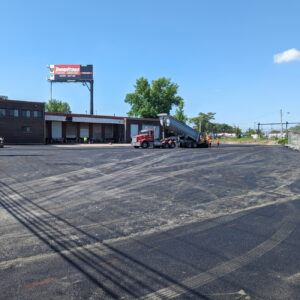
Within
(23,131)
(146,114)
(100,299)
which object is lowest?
(100,299)

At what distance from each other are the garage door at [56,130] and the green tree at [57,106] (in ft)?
128

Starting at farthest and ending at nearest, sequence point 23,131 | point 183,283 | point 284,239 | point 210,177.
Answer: point 23,131
point 210,177
point 284,239
point 183,283

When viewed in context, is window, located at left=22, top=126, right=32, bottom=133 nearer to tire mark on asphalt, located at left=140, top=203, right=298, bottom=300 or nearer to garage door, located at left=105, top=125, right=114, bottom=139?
garage door, located at left=105, top=125, right=114, bottom=139

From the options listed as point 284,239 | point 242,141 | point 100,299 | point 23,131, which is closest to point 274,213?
point 284,239

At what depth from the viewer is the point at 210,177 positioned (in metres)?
12.3

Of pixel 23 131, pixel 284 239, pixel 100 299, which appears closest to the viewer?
pixel 100 299

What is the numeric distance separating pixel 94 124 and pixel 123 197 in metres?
45.6

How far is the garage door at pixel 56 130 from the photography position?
157 feet

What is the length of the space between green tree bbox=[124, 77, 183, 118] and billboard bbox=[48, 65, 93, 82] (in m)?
12.5

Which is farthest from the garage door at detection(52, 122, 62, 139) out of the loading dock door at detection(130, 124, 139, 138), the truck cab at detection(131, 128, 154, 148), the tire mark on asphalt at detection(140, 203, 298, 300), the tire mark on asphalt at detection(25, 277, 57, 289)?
the tire mark on asphalt at detection(25, 277, 57, 289)

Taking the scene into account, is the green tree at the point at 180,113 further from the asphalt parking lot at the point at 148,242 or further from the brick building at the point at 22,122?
the asphalt parking lot at the point at 148,242

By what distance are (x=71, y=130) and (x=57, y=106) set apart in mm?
45131

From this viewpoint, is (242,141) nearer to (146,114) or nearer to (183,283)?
(146,114)

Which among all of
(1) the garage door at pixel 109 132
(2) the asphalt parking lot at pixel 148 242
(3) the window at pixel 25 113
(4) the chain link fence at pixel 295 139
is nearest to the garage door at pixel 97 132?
(1) the garage door at pixel 109 132
